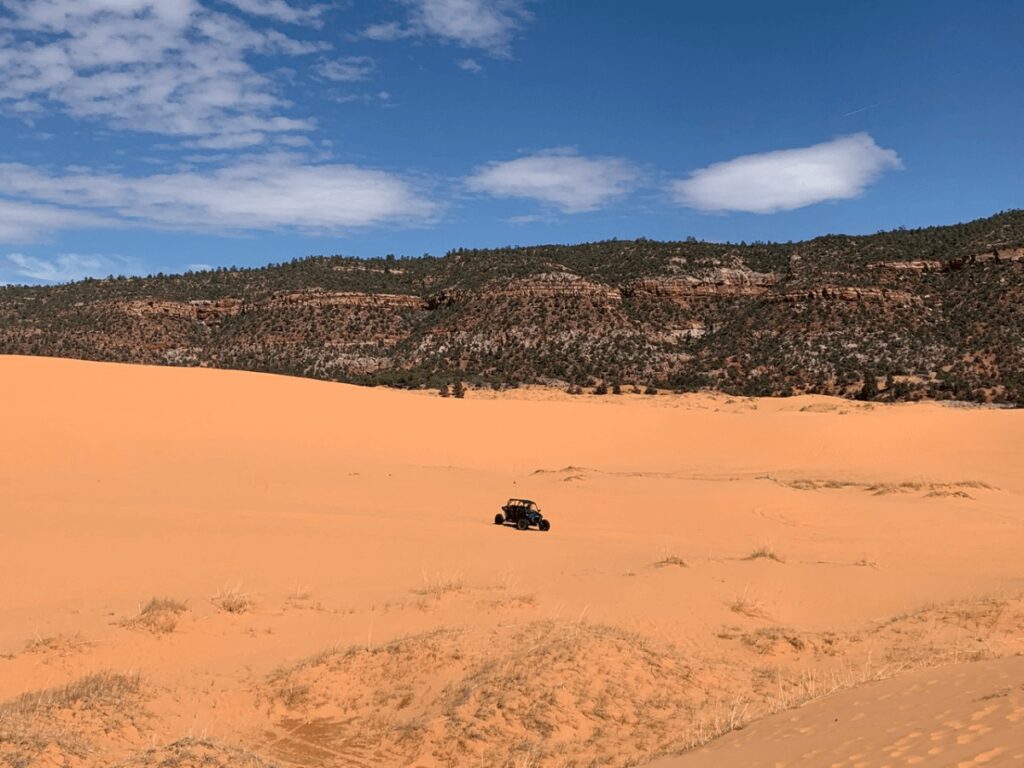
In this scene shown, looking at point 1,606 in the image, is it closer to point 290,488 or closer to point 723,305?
point 290,488

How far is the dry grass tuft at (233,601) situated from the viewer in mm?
9766

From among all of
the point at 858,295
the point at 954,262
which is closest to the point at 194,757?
the point at 858,295

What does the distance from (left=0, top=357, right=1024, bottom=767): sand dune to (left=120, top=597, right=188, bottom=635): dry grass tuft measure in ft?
0.19

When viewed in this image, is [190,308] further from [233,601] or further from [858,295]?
[233,601]

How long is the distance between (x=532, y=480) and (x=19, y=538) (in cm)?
1313

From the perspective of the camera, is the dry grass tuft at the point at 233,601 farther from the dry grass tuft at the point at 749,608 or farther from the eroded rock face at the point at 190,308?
the eroded rock face at the point at 190,308

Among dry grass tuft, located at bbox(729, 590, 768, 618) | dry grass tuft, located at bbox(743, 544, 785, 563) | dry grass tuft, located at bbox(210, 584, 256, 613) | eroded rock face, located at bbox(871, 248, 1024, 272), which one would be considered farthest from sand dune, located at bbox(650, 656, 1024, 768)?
eroded rock face, located at bbox(871, 248, 1024, 272)

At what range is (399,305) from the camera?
6228cm

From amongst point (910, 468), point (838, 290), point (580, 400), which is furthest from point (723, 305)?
point (910, 468)

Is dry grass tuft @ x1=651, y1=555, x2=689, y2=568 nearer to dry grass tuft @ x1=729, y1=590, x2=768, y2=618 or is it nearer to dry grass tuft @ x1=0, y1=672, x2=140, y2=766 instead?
dry grass tuft @ x1=729, y1=590, x2=768, y2=618

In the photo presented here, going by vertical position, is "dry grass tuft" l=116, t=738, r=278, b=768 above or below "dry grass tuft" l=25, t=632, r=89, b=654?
above

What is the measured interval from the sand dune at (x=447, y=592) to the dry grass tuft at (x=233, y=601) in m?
0.04

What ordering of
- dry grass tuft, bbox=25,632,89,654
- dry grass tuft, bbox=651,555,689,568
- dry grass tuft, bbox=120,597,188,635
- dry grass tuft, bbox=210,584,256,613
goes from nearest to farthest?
dry grass tuft, bbox=25,632,89,654 < dry grass tuft, bbox=120,597,188,635 < dry grass tuft, bbox=210,584,256,613 < dry grass tuft, bbox=651,555,689,568

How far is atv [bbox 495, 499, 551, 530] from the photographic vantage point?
51.3 feet
